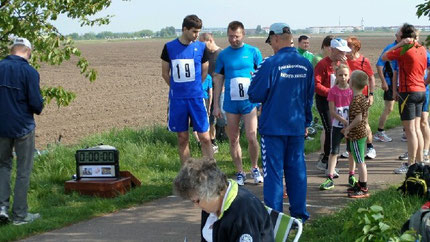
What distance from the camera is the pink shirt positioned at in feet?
27.2

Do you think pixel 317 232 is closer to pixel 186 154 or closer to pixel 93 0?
pixel 186 154

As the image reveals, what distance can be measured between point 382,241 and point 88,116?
1694cm

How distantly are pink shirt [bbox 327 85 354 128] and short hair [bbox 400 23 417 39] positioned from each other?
1021 mm

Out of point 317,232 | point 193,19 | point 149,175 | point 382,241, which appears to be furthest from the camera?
point 149,175

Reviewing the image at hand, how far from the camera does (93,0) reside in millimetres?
9914

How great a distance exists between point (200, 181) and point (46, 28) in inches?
246

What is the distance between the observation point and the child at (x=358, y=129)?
7.89 metres

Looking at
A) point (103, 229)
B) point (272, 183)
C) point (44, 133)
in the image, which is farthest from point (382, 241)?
point (44, 133)

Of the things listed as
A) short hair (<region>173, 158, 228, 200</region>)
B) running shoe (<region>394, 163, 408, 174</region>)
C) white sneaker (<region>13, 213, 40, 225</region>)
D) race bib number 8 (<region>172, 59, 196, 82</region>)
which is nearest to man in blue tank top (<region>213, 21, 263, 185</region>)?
race bib number 8 (<region>172, 59, 196, 82</region>)

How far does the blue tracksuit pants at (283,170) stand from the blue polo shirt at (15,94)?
8.46 ft

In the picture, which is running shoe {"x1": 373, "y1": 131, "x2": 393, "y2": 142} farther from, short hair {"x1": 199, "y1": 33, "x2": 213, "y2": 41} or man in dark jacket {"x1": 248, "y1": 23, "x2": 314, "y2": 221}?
man in dark jacket {"x1": 248, "y1": 23, "x2": 314, "y2": 221}

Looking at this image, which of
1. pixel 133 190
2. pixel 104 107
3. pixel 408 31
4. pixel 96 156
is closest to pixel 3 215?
pixel 96 156

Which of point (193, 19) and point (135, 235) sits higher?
point (193, 19)

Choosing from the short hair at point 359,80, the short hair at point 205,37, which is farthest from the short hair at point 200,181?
the short hair at point 205,37
